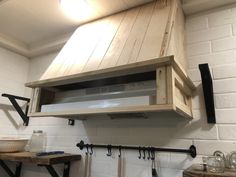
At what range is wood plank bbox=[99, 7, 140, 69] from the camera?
1.08 m

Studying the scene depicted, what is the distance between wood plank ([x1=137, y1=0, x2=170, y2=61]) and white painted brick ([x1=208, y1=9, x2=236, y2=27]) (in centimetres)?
29

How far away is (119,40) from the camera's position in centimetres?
120

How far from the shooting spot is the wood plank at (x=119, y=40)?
1083 mm

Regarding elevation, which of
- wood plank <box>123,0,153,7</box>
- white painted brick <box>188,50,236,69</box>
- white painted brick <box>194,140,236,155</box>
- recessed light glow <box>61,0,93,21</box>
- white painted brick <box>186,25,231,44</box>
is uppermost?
recessed light glow <box>61,0,93,21</box>

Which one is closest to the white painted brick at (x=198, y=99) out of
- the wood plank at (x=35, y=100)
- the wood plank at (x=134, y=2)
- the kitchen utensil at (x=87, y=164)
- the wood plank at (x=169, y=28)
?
the wood plank at (x=169, y=28)

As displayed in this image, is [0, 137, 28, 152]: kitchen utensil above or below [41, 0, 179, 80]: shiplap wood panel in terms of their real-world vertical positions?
below

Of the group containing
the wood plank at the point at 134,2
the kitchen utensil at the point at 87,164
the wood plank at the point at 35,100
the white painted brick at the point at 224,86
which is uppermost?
the wood plank at the point at 134,2

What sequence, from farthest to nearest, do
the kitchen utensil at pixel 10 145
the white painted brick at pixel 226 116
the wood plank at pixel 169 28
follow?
the kitchen utensil at pixel 10 145
the white painted brick at pixel 226 116
the wood plank at pixel 169 28

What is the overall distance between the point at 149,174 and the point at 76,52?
2.89 feet

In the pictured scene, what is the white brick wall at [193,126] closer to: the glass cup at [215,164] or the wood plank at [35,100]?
the glass cup at [215,164]

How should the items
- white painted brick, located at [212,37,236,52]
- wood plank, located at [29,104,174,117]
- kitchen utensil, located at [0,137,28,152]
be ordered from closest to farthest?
wood plank, located at [29,104,174,117]
white painted brick, located at [212,37,236,52]
kitchen utensil, located at [0,137,28,152]

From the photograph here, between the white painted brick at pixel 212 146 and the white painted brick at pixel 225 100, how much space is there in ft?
0.61

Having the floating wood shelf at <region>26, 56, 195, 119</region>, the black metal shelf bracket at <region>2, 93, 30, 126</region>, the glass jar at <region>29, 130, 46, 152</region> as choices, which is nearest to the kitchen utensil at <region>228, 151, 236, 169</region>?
the floating wood shelf at <region>26, 56, 195, 119</region>

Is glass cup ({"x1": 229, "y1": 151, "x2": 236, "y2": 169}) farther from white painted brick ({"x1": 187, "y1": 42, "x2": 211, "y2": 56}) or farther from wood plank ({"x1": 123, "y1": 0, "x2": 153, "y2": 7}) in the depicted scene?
wood plank ({"x1": 123, "y1": 0, "x2": 153, "y2": 7})
